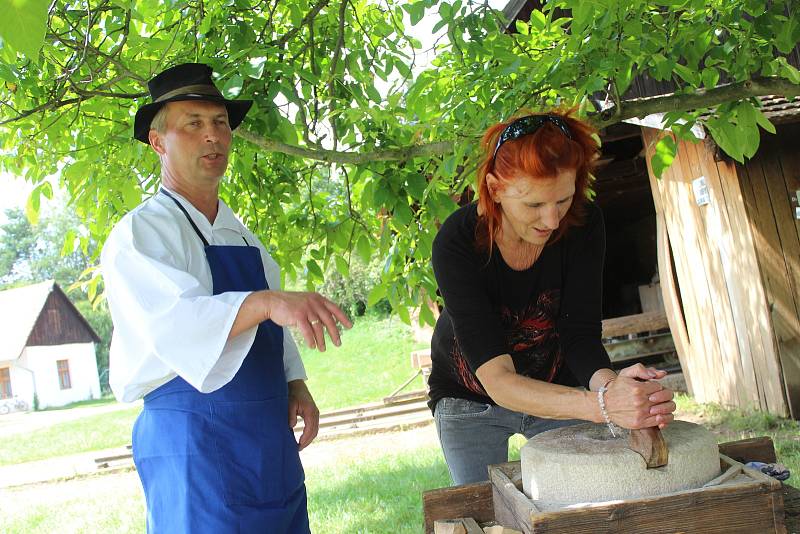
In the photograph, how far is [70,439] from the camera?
1550 centimetres

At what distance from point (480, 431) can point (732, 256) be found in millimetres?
Result: 5275

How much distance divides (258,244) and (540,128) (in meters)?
1.04

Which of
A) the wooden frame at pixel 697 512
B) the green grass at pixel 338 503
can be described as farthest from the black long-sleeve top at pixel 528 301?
the green grass at pixel 338 503

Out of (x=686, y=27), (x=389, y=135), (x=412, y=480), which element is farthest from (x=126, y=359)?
(x=412, y=480)

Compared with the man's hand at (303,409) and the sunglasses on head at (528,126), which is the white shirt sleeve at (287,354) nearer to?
the man's hand at (303,409)

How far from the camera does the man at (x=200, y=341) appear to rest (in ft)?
6.47

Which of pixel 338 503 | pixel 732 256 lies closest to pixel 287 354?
pixel 338 503

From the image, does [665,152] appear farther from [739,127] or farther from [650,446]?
[650,446]

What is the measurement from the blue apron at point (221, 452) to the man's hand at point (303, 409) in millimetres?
225

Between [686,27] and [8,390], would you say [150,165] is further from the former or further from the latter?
[8,390]

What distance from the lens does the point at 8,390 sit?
103ft

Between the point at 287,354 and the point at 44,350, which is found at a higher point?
the point at 44,350

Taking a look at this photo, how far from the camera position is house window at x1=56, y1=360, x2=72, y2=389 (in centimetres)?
3294

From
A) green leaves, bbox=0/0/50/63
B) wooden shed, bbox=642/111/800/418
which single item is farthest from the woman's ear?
wooden shed, bbox=642/111/800/418
